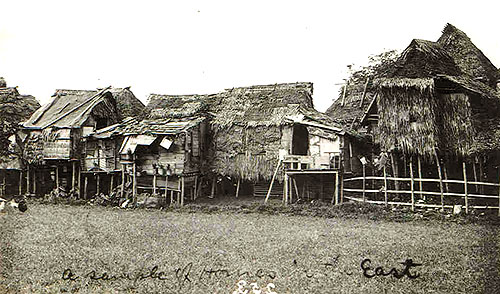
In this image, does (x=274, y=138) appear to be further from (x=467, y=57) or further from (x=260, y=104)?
(x=467, y=57)

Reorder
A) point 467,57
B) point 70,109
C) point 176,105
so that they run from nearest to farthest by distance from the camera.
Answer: point 467,57, point 70,109, point 176,105

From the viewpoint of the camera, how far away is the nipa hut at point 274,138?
22469mm

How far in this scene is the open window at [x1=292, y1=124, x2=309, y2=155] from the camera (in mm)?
24281

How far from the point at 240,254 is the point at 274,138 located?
1401cm

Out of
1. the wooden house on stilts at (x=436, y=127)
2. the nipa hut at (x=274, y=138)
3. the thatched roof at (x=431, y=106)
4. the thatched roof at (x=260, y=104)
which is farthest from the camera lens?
the thatched roof at (x=260, y=104)

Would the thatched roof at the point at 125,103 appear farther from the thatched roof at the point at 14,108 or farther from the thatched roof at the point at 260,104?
the thatched roof at the point at 260,104

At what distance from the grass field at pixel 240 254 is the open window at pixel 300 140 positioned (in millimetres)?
7508

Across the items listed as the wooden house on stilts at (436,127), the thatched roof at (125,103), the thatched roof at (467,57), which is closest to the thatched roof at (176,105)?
the thatched roof at (125,103)

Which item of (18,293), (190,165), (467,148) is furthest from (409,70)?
(18,293)

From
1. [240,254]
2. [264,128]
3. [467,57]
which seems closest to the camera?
[240,254]

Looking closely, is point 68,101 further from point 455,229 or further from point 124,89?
point 455,229

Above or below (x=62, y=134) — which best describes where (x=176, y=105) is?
above

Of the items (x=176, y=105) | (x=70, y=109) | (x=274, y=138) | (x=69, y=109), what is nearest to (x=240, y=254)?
(x=274, y=138)

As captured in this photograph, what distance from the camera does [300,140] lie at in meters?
24.9
